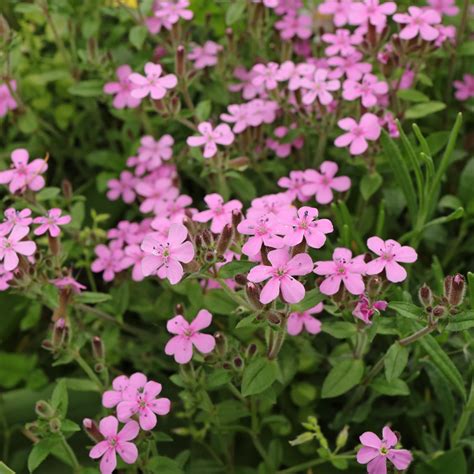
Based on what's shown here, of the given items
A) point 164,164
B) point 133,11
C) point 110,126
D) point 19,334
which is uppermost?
point 133,11

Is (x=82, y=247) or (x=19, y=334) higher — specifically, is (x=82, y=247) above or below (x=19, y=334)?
above

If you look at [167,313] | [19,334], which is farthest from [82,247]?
[19,334]

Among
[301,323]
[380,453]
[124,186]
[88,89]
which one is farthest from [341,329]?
[88,89]

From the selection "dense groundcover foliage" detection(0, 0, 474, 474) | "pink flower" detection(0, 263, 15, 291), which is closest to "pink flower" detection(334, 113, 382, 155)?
"dense groundcover foliage" detection(0, 0, 474, 474)

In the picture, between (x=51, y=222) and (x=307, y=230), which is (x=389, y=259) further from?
(x=51, y=222)

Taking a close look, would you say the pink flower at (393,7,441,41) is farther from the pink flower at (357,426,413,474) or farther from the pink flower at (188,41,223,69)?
the pink flower at (357,426,413,474)

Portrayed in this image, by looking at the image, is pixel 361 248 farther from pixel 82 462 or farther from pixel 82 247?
pixel 82 462

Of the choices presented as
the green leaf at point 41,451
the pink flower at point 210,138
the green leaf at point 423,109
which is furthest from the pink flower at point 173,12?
the green leaf at point 41,451

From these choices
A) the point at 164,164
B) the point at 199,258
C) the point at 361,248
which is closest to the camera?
the point at 199,258
